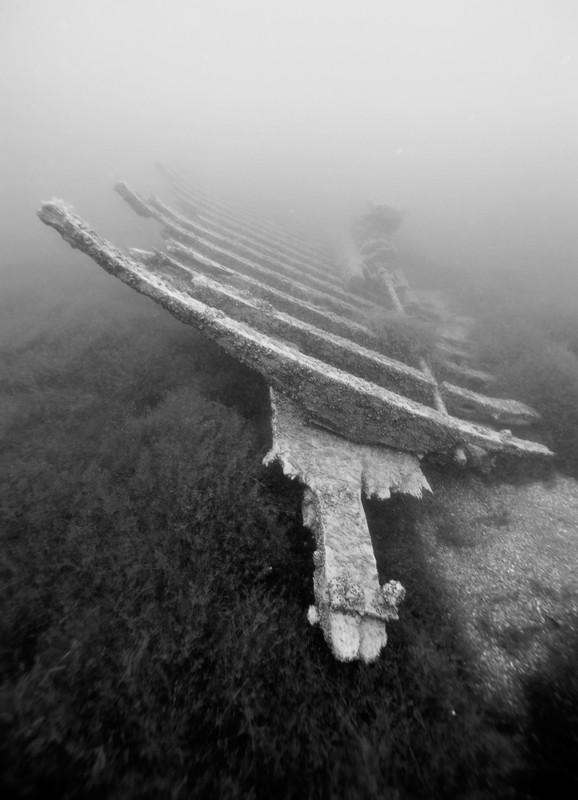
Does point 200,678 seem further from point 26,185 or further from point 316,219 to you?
point 26,185

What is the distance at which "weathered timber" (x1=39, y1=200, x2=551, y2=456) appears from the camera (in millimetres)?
4246

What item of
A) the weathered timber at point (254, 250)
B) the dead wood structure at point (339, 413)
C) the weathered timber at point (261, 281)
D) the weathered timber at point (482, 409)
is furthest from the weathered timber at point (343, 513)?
the weathered timber at point (254, 250)

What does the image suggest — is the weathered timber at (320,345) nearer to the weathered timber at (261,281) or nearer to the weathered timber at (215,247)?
the weathered timber at (261,281)

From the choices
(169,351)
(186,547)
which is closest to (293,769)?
(186,547)

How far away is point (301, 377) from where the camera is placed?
4.27 meters

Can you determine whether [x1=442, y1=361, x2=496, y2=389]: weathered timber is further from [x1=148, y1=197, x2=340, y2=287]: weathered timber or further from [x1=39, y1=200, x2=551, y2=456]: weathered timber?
[x1=148, y1=197, x2=340, y2=287]: weathered timber

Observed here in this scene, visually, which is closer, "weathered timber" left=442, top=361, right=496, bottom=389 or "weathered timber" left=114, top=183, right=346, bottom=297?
"weathered timber" left=442, top=361, right=496, bottom=389

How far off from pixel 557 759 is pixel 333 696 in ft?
6.06

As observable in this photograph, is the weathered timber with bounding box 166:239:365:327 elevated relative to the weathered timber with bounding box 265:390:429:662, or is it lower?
elevated

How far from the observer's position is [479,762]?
236 centimetres

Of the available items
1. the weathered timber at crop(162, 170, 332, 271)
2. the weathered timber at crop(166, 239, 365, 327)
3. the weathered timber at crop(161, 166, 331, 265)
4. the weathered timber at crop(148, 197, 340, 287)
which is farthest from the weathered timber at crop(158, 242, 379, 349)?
the weathered timber at crop(161, 166, 331, 265)

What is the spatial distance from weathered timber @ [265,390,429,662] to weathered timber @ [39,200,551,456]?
0.27m

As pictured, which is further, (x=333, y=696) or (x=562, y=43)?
(x=562, y=43)

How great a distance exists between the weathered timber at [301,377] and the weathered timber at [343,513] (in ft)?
0.88
